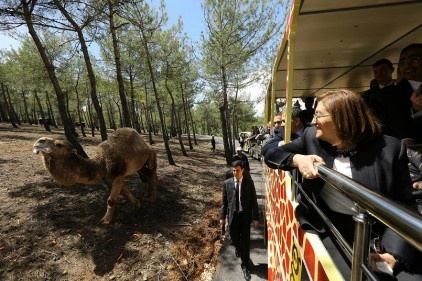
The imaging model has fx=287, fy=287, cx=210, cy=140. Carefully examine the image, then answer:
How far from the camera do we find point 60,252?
595 centimetres

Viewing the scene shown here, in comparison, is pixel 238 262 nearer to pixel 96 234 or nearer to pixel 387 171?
pixel 96 234

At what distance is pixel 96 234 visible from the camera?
21.8 ft

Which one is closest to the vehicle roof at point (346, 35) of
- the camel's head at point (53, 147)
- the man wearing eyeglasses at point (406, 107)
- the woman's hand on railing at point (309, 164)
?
the man wearing eyeglasses at point (406, 107)

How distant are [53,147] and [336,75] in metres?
5.91

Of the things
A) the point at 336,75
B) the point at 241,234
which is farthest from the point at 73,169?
the point at 336,75

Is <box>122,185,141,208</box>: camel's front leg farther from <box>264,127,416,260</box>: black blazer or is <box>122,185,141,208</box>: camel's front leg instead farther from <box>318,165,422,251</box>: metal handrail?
<box>318,165,422,251</box>: metal handrail

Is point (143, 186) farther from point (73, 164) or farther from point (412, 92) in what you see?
point (412, 92)

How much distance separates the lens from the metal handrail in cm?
69

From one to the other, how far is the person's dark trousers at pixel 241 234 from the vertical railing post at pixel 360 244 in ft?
15.0

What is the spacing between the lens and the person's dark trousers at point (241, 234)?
5.48 m

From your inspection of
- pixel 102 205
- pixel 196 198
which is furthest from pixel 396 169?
pixel 196 198

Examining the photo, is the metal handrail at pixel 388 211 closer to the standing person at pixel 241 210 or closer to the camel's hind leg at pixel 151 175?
the standing person at pixel 241 210

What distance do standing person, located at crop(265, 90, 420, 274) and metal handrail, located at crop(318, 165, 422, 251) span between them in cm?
41

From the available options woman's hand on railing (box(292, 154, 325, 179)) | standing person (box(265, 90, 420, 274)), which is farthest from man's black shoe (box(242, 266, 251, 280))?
woman's hand on railing (box(292, 154, 325, 179))
